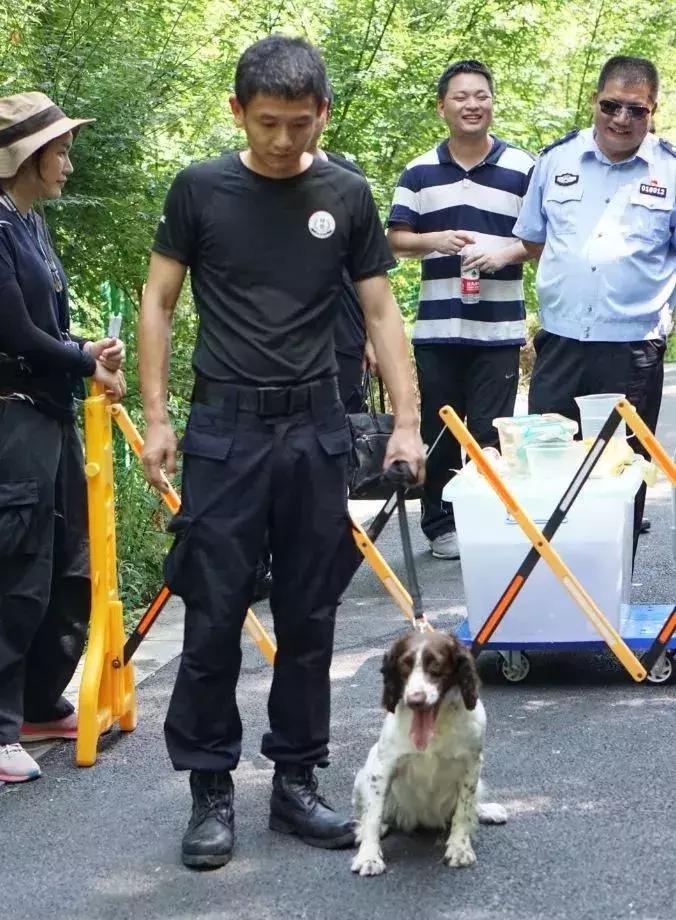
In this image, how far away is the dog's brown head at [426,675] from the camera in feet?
13.3

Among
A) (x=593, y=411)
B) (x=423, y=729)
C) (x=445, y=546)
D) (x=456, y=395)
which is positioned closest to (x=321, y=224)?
(x=423, y=729)

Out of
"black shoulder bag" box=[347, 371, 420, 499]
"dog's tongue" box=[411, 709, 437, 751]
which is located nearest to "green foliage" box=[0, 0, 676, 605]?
"black shoulder bag" box=[347, 371, 420, 499]

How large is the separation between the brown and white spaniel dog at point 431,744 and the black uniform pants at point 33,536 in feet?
4.71

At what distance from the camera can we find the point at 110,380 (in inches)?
206

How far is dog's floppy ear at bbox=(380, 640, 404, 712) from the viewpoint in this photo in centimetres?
414

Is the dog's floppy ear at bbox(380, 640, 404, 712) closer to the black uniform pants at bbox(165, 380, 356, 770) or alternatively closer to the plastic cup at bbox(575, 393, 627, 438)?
the black uniform pants at bbox(165, 380, 356, 770)

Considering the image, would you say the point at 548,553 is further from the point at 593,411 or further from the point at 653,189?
the point at 653,189

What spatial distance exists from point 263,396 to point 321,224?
524mm

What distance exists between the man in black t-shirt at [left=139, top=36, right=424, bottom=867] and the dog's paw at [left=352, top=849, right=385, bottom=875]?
19 cm

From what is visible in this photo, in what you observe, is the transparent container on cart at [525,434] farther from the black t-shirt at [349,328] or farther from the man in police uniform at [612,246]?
the black t-shirt at [349,328]

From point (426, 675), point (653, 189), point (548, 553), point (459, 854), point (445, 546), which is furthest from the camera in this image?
point (445, 546)

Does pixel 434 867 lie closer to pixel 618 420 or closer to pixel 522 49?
pixel 618 420

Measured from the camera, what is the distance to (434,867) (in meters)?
4.18

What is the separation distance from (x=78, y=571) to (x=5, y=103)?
65.8 inches
